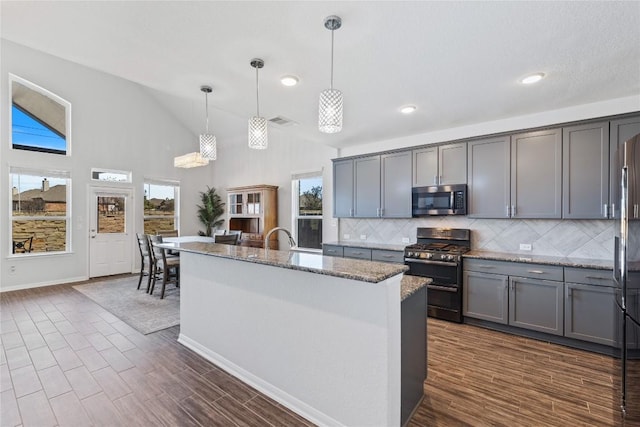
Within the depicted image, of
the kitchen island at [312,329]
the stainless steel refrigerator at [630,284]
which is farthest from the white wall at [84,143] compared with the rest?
the stainless steel refrigerator at [630,284]

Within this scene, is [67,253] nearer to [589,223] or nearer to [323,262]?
[323,262]

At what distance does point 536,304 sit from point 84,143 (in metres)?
8.10

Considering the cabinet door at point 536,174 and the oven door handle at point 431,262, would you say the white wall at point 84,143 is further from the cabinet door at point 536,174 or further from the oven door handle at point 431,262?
the cabinet door at point 536,174

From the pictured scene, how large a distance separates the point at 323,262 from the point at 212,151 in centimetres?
215

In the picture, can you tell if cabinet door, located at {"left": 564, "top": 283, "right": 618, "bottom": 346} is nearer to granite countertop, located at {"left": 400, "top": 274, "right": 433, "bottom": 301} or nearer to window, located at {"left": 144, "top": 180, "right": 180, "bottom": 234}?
granite countertop, located at {"left": 400, "top": 274, "right": 433, "bottom": 301}

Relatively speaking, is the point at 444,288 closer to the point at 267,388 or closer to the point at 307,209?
the point at 267,388

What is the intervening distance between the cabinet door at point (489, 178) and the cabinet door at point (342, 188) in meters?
1.84

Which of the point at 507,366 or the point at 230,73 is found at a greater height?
the point at 230,73

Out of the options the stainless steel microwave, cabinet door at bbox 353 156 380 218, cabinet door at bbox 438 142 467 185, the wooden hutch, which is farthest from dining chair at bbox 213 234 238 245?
cabinet door at bbox 438 142 467 185

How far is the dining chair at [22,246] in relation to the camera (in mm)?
5250

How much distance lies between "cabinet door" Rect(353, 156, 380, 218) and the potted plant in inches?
180

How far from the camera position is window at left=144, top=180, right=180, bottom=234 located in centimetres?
700

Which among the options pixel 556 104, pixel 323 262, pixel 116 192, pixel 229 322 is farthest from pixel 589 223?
pixel 116 192

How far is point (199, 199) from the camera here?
316 inches
